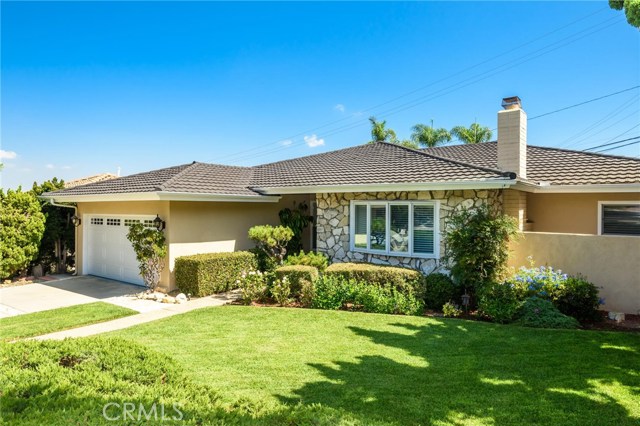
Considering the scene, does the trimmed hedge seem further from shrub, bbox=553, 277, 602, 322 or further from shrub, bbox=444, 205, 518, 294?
shrub, bbox=553, 277, 602, 322

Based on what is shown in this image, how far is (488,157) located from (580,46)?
327 inches

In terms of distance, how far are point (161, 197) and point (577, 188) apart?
518 inches

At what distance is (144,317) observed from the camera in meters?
9.60

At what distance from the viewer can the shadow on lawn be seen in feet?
15.2

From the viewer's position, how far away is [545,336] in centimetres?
748

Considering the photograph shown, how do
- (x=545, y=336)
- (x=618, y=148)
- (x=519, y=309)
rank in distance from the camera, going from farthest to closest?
(x=618, y=148) < (x=519, y=309) < (x=545, y=336)

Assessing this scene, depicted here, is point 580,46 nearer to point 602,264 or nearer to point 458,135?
point 602,264

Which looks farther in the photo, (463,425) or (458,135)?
(458,135)

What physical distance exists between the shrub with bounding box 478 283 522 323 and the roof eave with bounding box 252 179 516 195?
2.68 meters

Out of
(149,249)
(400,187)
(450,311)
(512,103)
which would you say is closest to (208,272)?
(149,249)

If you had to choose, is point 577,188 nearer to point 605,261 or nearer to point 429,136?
point 605,261

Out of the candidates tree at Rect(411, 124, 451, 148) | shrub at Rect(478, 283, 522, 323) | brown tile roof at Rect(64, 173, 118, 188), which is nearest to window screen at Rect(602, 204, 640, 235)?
shrub at Rect(478, 283, 522, 323)

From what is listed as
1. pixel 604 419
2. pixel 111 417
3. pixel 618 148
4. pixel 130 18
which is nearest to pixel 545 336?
pixel 604 419

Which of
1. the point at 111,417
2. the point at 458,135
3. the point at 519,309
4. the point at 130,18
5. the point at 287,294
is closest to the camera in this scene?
the point at 111,417
